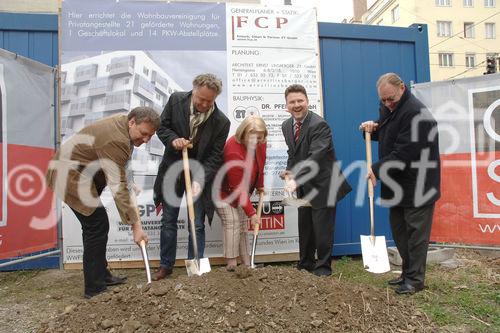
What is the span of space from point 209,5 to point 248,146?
1811 mm

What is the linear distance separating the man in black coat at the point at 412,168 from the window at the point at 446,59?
36.8m

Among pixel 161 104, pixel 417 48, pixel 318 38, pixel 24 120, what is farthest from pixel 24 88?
pixel 417 48

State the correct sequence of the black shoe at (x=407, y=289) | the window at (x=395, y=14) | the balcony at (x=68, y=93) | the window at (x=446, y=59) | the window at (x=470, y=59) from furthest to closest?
1. the window at (x=395, y=14)
2. the window at (x=470, y=59)
3. the window at (x=446, y=59)
4. the balcony at (x=68, y=93)
5. the black shoe at (x=407, y=289)

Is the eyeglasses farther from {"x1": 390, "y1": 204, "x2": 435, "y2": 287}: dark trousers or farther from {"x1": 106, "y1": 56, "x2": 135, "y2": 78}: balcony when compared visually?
{"x1": 106, "y1": 56, "x2": 135, "y2": 78}: balcony

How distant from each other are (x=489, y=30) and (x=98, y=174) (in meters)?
42.7

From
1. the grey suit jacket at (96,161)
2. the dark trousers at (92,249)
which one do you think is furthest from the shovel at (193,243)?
the dark trousers at (92,249)

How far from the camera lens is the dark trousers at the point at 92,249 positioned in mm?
3236

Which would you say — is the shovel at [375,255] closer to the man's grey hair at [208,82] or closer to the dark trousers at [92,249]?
the man's grey hair at [208,82]

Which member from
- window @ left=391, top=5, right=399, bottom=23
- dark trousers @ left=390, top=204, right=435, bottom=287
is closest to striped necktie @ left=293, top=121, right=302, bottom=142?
dark trousers @ left=390, top=204, right=435, bottom=287

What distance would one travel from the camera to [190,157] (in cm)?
382

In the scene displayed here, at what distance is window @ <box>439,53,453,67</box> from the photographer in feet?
117

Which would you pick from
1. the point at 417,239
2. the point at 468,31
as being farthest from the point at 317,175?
the point at 468,31

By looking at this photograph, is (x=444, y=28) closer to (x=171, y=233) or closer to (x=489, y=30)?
(x=489, y=30)

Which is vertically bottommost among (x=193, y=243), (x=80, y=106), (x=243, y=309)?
(x=243, y=309)
